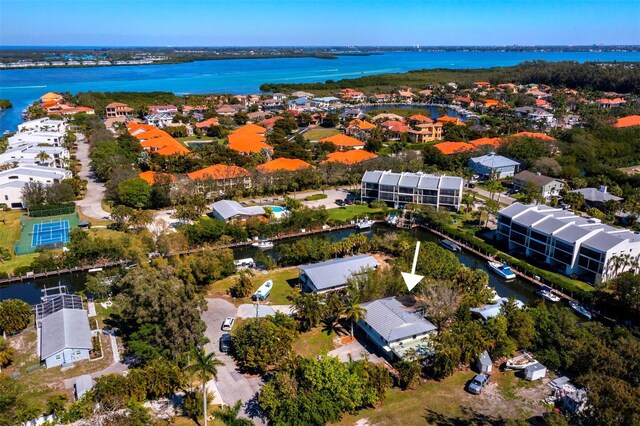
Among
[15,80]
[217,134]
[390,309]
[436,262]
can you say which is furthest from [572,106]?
[15,80]

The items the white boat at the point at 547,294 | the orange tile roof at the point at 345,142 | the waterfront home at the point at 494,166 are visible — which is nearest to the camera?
the white boat at the point at 547,294

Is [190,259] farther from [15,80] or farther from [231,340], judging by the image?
[15,80]

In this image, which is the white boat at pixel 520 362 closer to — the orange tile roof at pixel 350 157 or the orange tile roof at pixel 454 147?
the orange tile roof at pixel 350 157

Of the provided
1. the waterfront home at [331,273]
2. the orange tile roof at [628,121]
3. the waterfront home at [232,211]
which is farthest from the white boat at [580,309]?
the orange tile roof at [628,121]

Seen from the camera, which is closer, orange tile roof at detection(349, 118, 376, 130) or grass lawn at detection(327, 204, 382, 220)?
grass lawn at detection(327, 204, 382, 220)

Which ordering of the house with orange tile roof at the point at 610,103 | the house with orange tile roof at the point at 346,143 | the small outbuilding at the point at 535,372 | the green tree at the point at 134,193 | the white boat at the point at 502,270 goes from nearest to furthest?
1. the small outbuilding at the point at 535,372
2. the white boat at the point at 502,270
3. the green tree at the point at 134,193
4. the house with orange tile roof at the point at 346,143
5. the house with orange tile roof at the point at 610,103

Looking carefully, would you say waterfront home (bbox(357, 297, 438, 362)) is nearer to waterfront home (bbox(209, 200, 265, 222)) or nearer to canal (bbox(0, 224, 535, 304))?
canal (bbox(0, 224, 535, 304))

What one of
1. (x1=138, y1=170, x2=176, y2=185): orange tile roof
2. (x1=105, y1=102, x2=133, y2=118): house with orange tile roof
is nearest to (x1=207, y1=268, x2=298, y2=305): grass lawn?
(x1=138, y1=170, x2=176, y2=185): orange tile roof

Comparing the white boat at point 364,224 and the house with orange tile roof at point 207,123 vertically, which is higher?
the house with orange tile roof at point 207,123
